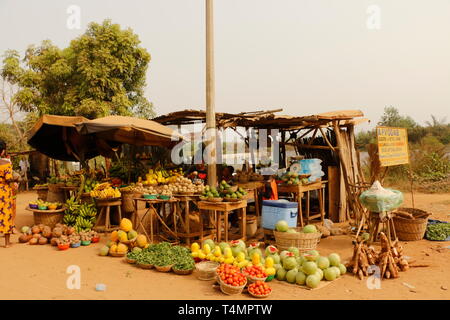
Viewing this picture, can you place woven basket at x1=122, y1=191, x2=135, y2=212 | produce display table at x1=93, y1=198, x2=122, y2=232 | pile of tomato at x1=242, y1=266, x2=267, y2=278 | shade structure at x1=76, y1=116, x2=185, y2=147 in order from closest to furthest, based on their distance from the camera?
pile of tomato at x1=242, y1=266, x2=267, y2=278, shade structure at x1=76, y1=116, x2=185, y2=147, produce display table at x1=93, y1=198, x2=122, y2=232, woven basket at x1=122, y1=191, x2=135, y2=212

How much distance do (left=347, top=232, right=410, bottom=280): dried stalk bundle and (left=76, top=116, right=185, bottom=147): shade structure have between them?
498 cm

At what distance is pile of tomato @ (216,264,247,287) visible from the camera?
14.4 ft

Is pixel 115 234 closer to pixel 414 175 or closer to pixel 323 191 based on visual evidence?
pixel 323 191

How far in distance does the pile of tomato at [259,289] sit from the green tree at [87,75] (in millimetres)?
13212

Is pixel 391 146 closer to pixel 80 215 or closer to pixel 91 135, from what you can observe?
pixel 80 215

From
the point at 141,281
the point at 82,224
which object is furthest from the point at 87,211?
the point at 141,281

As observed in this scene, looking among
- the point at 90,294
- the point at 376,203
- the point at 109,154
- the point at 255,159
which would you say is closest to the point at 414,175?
the point at 255,159

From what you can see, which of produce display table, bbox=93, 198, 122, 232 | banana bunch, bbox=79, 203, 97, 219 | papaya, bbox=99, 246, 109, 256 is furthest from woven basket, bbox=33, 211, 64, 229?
papaya, bbox=99, 246, 109, 256

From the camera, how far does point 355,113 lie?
334 inches

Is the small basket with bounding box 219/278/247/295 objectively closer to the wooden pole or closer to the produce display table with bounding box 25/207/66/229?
the wooden pole

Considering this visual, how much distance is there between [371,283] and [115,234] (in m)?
4.33

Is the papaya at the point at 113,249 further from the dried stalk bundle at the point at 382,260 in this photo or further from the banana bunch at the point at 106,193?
the dried stalk bundle at the point at 382,260

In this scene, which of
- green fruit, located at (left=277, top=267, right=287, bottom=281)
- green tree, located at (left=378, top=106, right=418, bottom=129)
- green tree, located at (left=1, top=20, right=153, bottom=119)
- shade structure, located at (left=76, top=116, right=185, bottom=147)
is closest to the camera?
green fruit, located at (left=277, top=267, right=287, bottom=281)
